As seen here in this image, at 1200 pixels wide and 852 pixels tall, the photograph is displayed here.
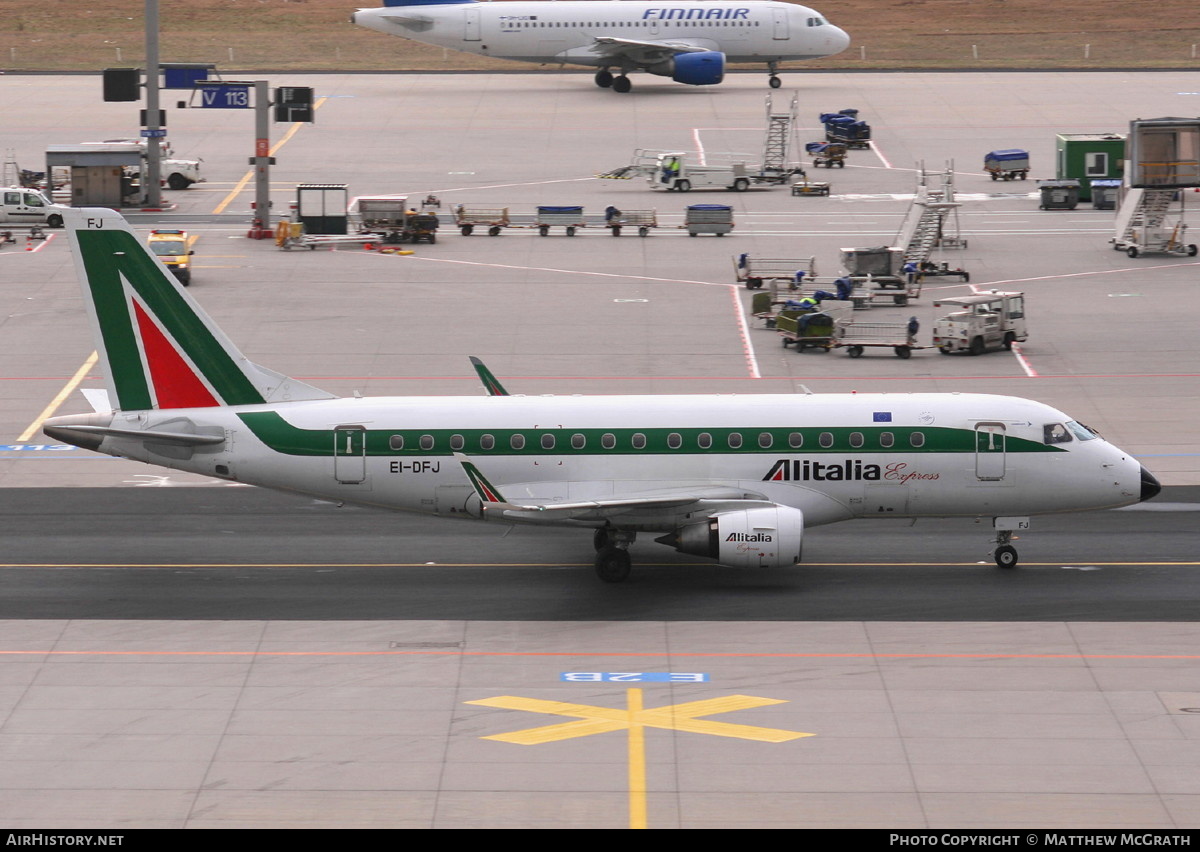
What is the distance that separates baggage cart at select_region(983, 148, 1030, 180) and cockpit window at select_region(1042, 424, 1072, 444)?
61879 mm

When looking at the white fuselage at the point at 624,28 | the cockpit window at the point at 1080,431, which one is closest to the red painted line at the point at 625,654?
the cockpit window at the point at 1080,431

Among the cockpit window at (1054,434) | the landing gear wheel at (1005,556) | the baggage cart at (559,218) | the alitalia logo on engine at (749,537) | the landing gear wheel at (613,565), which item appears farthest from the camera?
the baggage cart at (559,218)

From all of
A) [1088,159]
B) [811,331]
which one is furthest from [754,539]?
[1088,159]

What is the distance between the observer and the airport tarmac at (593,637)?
26688 millimetres

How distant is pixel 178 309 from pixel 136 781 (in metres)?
13.9

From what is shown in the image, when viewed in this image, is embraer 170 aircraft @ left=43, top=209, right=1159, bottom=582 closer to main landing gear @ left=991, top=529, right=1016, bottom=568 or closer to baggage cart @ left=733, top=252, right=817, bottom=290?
main landing gear @ left=991, top=529, right=1016, bottom=568

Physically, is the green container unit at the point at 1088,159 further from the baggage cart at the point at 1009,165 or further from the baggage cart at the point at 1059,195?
the baggage cart at the point at 1009,165

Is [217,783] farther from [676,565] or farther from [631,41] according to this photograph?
[631,41]

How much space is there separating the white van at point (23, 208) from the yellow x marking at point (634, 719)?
61.3 meters

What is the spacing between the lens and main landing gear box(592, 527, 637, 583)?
3731 centimetres

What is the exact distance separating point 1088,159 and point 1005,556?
193 ft

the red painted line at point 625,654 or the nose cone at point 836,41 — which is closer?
the red painted line at point 625,654

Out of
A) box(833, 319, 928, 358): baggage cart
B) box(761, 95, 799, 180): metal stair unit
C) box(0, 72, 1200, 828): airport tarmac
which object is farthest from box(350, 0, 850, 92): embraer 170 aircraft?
box(833, 319, 928, 358): baggage cart
